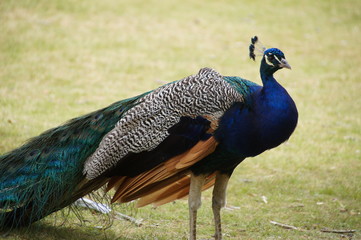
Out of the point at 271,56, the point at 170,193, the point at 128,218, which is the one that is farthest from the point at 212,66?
the point at 271,56

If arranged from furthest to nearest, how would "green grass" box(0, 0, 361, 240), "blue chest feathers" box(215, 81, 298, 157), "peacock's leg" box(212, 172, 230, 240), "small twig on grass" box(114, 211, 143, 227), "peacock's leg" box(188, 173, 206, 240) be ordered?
"green grass" box(0, 0, 361, 240), "small twig on grass" box(114, 211, 143, 227), "peacock's leg" box(212, 172, 230, 240), "peacock's leg" box(188, 173, 206, 240), "blue chest feathers" box(215, 81, 298, 157)

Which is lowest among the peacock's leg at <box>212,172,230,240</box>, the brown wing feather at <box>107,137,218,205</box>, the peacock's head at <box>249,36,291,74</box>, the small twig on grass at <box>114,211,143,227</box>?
the small twig on grass at <box>114,211,143,227</box>

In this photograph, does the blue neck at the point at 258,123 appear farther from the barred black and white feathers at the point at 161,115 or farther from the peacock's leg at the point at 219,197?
the peacock's leg at the point at 219,197

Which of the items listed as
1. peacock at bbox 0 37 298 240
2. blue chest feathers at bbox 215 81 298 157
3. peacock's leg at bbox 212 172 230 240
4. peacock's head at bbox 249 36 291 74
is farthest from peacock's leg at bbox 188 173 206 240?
peacock's head at bbox 249 36 291 74

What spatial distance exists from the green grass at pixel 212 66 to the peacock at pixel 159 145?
0.39 m

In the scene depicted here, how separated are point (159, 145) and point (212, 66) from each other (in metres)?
6.18

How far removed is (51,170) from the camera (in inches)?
167

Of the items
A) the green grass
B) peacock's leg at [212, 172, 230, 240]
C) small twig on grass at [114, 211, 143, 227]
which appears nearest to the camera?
peacock's leg at [212, 172, 230, 240]

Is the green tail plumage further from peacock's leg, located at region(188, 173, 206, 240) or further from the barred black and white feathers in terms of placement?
peacock's leg, located at region(188, 173, 206, 240)

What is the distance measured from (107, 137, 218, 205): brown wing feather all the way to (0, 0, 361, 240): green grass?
49 cm

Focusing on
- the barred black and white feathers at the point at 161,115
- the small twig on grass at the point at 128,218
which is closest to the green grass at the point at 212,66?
the small twig on grass at the point at 128,218

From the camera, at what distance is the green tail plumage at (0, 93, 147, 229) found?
13.7 feet

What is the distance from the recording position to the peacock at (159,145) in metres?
4.05

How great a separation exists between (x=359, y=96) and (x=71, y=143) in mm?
6258
